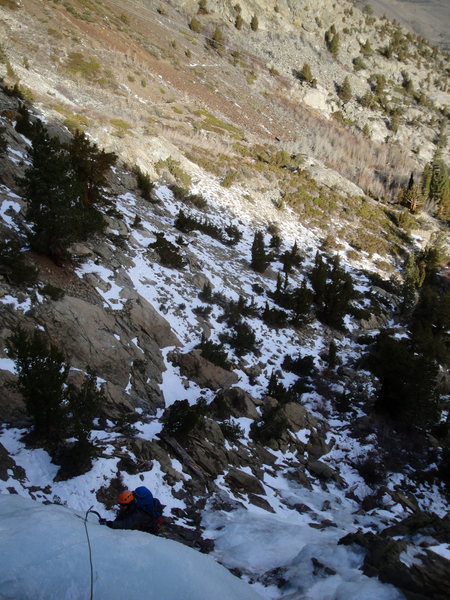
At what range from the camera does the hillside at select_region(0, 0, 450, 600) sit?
454 centimetres

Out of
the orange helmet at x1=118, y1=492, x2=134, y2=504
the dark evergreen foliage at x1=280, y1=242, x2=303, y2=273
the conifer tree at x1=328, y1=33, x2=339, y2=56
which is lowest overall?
the orange helmet at x1=118, y1=492, x2=134, y2=504

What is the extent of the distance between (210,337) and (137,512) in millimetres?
6477

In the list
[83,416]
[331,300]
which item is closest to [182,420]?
[83,416]

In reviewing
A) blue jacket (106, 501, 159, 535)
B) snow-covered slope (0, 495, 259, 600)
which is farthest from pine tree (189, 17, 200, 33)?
snow-covered slope (0, 495, 259, 600)

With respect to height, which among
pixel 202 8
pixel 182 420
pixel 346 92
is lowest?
pixel 182 420

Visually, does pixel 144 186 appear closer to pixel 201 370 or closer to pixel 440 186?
pixel 201 370

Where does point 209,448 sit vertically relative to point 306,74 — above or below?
below

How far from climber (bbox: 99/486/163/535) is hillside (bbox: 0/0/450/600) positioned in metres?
0.86

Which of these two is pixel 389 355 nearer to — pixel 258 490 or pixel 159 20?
pixel 258 490

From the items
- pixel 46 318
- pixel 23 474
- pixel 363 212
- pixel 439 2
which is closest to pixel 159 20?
pixel 363 212

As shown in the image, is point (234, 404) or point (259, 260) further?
point (259, 260)

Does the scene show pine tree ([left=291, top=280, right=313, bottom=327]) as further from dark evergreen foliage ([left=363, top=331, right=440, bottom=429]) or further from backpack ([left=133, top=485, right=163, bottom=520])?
backpack ([left=133, top=485, right=163, bottom=520])

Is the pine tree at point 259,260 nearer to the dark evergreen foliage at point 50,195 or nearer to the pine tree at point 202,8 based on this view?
the dark evergreen foliage at point 50,195

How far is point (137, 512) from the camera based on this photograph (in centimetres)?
367
